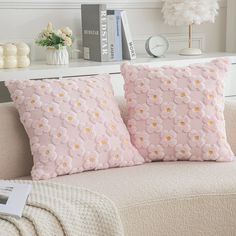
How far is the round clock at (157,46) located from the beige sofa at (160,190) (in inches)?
48.8

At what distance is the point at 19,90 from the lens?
2.26 metres

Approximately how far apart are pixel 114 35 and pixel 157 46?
14.9 inches

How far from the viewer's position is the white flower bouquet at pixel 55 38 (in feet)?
9.80

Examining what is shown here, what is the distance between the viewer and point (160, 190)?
6.61ft

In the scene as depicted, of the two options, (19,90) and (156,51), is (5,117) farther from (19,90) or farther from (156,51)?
(156,51)

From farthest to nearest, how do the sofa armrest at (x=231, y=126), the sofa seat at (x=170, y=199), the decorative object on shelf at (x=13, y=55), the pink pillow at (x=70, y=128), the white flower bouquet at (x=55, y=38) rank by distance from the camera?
the white flower bouquet at (x=55, y=38) < the decorative object on shelf at (x=13, y=55) < the sofa armrest at (x=231, y=126) < the pink pillow at (x=70, y=128) < the sofa seat at (x=170, y=199)

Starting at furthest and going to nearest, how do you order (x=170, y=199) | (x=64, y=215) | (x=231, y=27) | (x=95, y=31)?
(x=231, y=27)
(x=95, y=31)
(x=170, y=199)
(x=64, y=215)

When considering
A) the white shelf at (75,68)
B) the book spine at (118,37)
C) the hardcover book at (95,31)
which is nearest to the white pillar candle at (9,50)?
the white shelf at (75,68)

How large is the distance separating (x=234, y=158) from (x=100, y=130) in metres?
0.63

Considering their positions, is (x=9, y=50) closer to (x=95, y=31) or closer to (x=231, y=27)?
(x=95, y=31)

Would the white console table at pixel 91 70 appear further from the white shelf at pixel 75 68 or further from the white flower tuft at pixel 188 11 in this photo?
the white flower tuft at pixel 188 11

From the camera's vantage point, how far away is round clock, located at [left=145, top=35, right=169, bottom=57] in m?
3.36

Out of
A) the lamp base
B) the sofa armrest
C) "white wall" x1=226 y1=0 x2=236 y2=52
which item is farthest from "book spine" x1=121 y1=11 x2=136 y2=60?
"white wall" x1=226 y1=0 x2=236 y2=52

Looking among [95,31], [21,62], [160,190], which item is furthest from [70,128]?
[95,31]
